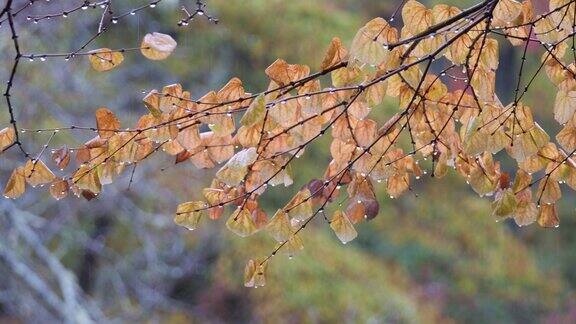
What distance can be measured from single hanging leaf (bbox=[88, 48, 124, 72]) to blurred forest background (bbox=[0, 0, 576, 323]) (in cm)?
235

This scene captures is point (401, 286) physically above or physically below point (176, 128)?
below

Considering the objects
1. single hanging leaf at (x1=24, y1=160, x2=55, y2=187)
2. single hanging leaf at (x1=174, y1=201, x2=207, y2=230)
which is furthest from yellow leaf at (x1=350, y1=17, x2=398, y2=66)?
single hanging leaf at (x1=24, y1=160, x2=55, y2=187)

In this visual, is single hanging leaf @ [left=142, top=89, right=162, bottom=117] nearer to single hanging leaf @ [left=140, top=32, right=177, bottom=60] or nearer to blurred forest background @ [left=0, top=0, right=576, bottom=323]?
single hanging leaf @ [left=140, top=32, right=177, bottom=60]

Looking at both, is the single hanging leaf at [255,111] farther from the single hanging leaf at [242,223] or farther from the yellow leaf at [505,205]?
the yellow leaf at [505,205]

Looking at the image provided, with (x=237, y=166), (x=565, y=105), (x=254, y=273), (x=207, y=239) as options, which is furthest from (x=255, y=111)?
(x=207, y=239)

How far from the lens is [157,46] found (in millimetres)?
1113

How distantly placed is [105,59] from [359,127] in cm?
41

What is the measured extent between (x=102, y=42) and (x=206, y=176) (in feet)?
4.17

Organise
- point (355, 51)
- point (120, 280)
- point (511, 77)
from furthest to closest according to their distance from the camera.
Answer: point (511, 77) → point (120, 280) → point (355, 51)

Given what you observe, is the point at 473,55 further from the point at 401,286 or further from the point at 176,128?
the point at 401,286

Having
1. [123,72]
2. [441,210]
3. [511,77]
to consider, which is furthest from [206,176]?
[511,77]

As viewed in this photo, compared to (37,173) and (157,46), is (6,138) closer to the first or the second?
(37,173)

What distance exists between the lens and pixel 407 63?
1300 mm

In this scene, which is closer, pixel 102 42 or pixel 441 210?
pixel 102 42
